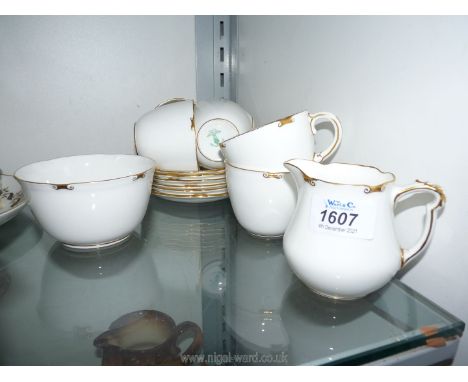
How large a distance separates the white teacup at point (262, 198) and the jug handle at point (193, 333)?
210 mm

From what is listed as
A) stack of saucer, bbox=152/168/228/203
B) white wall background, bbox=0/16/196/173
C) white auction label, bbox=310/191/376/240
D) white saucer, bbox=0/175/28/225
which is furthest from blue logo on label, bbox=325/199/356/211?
white wall background, bbox=0/16/196/173

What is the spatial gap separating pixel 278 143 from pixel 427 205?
0.21 meters

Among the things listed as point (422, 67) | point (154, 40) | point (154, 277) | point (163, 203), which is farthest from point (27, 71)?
point (422, 67)

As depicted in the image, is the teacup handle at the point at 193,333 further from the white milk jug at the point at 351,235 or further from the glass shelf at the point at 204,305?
the white milk jug at the point at 351,235

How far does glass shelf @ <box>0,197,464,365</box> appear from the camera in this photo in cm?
37

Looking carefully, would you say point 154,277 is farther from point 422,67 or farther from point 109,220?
point 422,67

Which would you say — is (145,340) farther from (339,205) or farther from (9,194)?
(9,194)

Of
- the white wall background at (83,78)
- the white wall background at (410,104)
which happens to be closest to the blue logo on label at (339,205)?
the white wall background at (410,104)

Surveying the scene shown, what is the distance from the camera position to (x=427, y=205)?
393 mm

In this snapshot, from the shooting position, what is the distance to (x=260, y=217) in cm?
56

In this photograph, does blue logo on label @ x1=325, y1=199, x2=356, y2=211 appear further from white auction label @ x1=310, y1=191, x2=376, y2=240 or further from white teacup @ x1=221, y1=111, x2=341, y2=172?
white teacup @ x1=221, y1=111, x2=341, y2=172

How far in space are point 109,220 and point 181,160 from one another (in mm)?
197

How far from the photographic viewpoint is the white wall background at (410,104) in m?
0.40

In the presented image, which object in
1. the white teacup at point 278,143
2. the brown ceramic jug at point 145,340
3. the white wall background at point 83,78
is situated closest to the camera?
the brown ceramic jug at point 145,340
